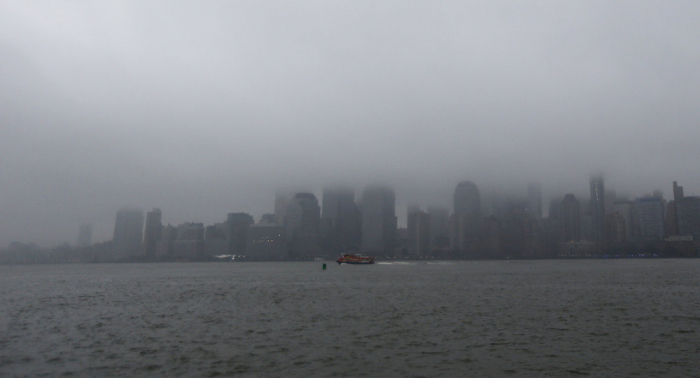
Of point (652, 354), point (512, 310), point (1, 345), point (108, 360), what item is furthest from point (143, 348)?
point (512, 310)

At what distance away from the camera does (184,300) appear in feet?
273

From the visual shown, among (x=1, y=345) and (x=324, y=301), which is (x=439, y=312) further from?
(x=1, y=345)

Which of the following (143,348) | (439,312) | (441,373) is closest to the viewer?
(441,373)

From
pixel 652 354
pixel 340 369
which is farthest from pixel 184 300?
pixel 652 354

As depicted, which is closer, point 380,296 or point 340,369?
point 340,369

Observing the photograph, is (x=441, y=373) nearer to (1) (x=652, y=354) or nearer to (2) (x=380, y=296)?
(1) (x=652, y=354)

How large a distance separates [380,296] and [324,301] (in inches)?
443

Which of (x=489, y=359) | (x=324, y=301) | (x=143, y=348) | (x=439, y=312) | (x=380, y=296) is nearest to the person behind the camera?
(x=489, y=359)

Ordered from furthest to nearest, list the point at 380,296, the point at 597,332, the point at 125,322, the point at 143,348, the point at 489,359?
the point at 380,296, the point at 125,322, the point at 597,332, the point at 143,348, the point at 489,359

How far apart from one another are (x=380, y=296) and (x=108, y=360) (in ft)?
176

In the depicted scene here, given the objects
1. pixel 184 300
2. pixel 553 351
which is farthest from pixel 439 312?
pixel 184 300

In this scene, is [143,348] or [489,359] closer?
[489,359]

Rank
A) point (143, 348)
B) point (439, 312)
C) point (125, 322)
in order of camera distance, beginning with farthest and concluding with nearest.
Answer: point (439, 312) → point (125, 322) → point (143, 348)

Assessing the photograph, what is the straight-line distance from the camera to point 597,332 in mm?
46156
